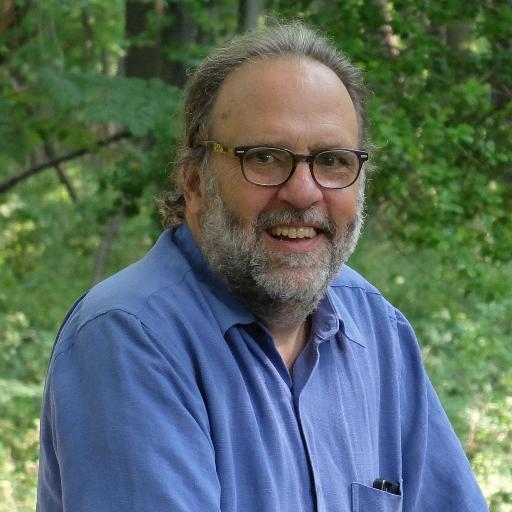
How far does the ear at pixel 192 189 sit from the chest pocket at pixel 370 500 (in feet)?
2.16

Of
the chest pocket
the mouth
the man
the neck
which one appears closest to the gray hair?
the man

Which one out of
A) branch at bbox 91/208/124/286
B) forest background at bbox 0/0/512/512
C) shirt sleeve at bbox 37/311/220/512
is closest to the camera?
shirt sleeve at bbox 37/311/220/512

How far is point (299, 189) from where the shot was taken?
6.17 feet

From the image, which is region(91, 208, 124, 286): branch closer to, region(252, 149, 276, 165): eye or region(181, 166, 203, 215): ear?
region(181, 166, 203, 215): ear

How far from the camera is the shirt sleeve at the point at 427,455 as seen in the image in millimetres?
2117

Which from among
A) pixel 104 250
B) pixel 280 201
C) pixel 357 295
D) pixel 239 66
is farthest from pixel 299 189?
pixel 104 250

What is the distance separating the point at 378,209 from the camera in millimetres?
4715

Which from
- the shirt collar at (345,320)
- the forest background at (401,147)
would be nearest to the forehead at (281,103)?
the shirt collar at (345,320)

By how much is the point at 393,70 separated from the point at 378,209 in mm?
701

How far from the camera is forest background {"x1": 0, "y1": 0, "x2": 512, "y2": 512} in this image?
4176mm

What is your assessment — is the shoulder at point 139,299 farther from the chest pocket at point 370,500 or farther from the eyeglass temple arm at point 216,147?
the chest pocket at point 370,500

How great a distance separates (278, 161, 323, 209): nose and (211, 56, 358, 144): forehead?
7 centimetres

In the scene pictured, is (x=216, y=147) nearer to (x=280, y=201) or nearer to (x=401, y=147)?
(x=280, y=201)

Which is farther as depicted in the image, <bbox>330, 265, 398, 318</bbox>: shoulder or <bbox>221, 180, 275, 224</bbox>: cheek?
<bbox>330, 265, 398, 318</bbox>: shoulder
